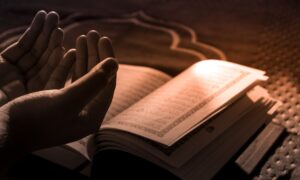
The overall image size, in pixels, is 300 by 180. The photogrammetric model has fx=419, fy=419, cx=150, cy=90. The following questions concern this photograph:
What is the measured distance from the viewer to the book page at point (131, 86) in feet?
2.66

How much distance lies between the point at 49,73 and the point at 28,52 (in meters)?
0.06

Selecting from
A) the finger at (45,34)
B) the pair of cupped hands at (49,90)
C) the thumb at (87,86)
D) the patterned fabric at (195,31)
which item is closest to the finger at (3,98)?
the pair of cupped hands at (49,90)

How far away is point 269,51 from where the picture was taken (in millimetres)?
1088

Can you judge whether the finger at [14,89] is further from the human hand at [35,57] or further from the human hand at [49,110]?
the human hand at [49,110]

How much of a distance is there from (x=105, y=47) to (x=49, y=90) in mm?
130

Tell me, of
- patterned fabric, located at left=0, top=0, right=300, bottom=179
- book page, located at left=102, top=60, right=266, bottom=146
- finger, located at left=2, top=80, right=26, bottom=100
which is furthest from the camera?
patterned fabric, located at left=0, top=0, right=300, bottom=179

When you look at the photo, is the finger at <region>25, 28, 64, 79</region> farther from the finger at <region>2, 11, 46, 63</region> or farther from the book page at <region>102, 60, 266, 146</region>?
the book page at <region>102, 60, 266, 146</region>

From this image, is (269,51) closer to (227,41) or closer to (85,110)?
(227,41)

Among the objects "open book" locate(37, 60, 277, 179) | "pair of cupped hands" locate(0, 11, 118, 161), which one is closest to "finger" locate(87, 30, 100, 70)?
"pair of cupped hands" locate(0, 11, 118, 161)

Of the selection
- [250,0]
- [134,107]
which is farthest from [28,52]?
[250,0]

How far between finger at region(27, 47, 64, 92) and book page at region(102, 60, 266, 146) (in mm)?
177

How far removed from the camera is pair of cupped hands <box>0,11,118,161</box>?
562 millimetres

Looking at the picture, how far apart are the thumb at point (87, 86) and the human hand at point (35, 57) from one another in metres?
0.22

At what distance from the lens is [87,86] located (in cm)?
56
